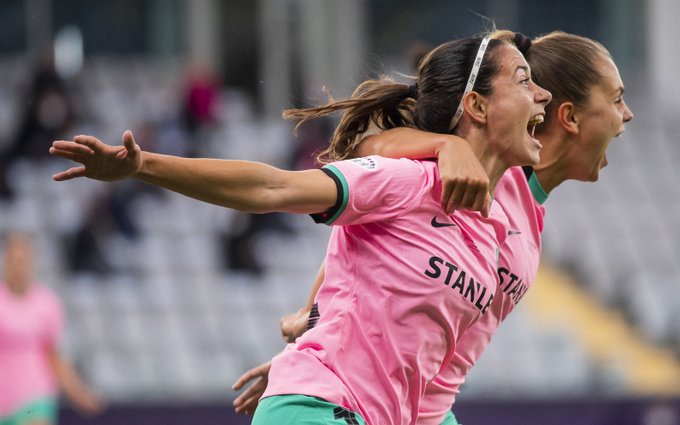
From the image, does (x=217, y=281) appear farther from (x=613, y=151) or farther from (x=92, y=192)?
(x=613, y=151)

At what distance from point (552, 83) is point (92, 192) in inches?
283

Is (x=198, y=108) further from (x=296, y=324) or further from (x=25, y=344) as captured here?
(x=296, y=324)

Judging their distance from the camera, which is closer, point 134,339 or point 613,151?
point 134,339

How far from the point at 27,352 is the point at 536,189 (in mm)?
4685

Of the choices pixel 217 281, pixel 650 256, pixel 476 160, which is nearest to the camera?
pixel 476 160

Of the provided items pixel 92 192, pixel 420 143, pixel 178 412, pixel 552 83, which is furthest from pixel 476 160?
pixel 92 192

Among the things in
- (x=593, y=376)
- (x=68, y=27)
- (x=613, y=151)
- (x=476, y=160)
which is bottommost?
(x=593, y=376)

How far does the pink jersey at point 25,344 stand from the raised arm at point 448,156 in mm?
4992

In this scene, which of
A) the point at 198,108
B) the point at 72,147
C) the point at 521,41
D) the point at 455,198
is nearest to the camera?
the point at 72,147

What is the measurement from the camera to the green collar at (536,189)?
411cm

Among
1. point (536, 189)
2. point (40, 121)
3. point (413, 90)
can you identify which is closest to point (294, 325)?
point (413, 90)

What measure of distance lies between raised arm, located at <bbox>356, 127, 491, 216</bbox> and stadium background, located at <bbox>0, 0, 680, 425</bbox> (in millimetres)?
4557

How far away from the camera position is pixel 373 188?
9.86ft

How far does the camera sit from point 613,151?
43.5 feet
